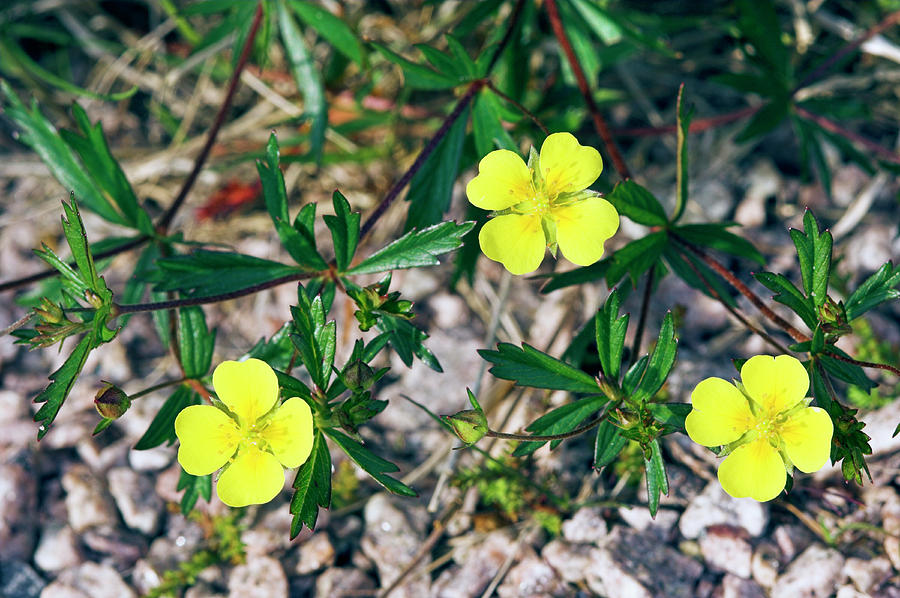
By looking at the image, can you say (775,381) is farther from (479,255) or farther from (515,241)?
(479,255)

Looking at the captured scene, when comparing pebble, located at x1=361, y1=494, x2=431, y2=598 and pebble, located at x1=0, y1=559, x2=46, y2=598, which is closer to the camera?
pebble, located at x1=361, y1=494, x2=431, y2=598

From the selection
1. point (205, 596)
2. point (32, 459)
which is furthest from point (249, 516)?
point (32, 459)

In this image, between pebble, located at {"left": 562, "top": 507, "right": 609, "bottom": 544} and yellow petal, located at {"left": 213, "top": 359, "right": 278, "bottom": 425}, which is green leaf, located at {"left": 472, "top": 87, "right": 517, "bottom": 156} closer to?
yellow petal, located at {"left": 213, "top": 359, "right": 278, "bottom": 425}

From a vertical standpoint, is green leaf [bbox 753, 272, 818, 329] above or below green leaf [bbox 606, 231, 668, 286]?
above

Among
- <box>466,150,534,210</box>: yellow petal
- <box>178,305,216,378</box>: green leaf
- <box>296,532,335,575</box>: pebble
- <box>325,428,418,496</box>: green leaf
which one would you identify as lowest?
<box>296,532,335,575</box>: pebble

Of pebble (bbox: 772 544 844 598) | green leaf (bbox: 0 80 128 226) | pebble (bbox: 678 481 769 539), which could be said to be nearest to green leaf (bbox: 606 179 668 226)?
pebble (bbox: 678 481 769 539)

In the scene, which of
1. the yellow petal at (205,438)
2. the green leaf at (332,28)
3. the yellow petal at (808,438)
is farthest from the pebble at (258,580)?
the green leaf at (332,28)

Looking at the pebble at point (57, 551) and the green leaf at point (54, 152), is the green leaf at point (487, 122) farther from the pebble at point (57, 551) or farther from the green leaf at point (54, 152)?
the pebble at point (57, 551)
